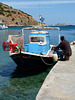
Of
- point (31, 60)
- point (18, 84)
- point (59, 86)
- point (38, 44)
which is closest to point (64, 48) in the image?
point (31, 60)

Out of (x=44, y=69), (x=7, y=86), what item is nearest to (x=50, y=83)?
(x=7, y=86)

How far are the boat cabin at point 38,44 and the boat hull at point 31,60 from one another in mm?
963

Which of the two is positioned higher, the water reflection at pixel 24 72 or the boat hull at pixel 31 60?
the boat hull at pixel 31 60

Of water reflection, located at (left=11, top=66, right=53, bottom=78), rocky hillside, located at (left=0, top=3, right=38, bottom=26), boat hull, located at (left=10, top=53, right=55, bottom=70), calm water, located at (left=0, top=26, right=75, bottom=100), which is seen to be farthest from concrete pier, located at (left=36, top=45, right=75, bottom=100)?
rocky hillside, located at (left=0, top=3, right=38, bottom=26)

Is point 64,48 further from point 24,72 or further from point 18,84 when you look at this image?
point 24,72

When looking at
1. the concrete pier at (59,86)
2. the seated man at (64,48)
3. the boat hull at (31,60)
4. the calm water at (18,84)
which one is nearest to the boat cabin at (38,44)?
the boat hull at (31,60)

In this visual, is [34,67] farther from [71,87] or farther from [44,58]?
[71,87]

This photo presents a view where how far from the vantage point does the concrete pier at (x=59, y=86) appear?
21.0 feet

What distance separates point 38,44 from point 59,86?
784cm

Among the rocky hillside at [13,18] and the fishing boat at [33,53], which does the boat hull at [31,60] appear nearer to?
the fishing boat at [33,53]

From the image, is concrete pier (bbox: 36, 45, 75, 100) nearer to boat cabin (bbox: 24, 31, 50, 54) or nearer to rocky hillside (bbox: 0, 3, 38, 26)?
boat cabin (bbox: 24, 31, 50, 54)

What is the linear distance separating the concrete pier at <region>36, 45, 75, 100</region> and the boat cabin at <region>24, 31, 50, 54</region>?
206 inches

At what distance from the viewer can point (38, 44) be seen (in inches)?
589

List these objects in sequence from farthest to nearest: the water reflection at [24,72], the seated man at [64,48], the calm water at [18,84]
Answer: the water reflection at [24,72] → the seated man at [64,48] → the calm water at [18,84]
